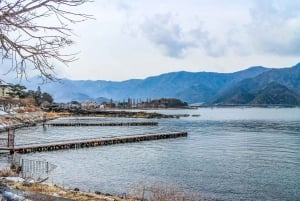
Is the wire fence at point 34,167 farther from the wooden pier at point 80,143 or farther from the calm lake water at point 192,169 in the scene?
the wooden pier at point 80,143

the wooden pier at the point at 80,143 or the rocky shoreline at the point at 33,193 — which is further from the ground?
the rocky shoreline at the point at 33,193

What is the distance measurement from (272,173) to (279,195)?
8487 millimetres

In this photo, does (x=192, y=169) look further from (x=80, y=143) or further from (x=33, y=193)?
(x=33, y=193)

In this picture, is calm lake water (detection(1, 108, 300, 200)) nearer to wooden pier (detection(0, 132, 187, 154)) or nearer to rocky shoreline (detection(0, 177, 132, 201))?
wooden pier (detection(0, 132, 187, 154))

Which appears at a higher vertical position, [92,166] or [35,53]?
[35,53]

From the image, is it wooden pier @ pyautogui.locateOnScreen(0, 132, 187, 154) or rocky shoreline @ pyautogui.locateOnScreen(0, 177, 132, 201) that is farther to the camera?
wooden pier @ pyautogui.locateOnScreen(0, 132, 187, 154)

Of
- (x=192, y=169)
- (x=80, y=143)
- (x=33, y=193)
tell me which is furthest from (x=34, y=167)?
(x=33, y=193)

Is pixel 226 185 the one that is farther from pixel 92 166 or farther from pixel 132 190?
pixel 92 166

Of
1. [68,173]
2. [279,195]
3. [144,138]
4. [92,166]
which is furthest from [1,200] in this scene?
[144,138]

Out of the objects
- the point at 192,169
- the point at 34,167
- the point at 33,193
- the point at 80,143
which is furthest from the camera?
the point at 80,143

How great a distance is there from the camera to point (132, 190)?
86.0 feet

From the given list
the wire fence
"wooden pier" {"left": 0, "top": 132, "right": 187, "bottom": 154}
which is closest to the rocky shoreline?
the wire fence

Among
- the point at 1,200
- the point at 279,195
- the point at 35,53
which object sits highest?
the point at 35,53

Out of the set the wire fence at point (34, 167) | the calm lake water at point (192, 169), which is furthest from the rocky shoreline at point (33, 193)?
the wire fence at point (34, 167)
